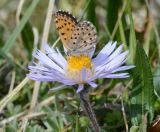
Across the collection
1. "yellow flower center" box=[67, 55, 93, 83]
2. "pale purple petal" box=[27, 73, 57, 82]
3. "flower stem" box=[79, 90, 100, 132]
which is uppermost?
"yellow flower center" box=[67, 55, 93, 83]

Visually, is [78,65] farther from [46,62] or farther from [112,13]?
[112,13]

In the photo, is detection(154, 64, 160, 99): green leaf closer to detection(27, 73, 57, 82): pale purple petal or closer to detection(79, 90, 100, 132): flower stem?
detection(79, 90, 100, 132): flower stem

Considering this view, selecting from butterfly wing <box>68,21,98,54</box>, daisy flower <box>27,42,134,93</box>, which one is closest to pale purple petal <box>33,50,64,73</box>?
daisy flower <box>27,42,134,93</box>

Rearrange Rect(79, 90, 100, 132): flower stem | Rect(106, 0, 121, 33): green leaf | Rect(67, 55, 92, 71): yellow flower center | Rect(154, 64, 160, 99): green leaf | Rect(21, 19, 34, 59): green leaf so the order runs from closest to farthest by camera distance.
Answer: Rect(79, 90, 100, 132): flower stem
Rect(67, 55, 92, 71): yellow flower center
Rect(154, 64, 160, 99): green leaf
Rect(106, 0, 121, 33): green leaf
Rect(21, 19, 34, 59): green leaf

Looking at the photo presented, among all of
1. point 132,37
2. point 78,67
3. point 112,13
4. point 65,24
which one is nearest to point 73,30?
point 65,24

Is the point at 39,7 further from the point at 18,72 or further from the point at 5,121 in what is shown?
the point at 5,121

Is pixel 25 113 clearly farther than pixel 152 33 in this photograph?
No

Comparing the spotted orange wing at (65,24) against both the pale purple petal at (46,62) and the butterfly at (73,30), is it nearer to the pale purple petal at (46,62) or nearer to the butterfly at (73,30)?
the butterfly at (73,30)

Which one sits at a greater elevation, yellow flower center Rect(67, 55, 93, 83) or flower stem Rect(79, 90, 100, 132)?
yellow flower center Rect(67, 55, 93, 83)

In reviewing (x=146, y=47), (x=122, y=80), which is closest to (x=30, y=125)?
(x=122, y=80)
